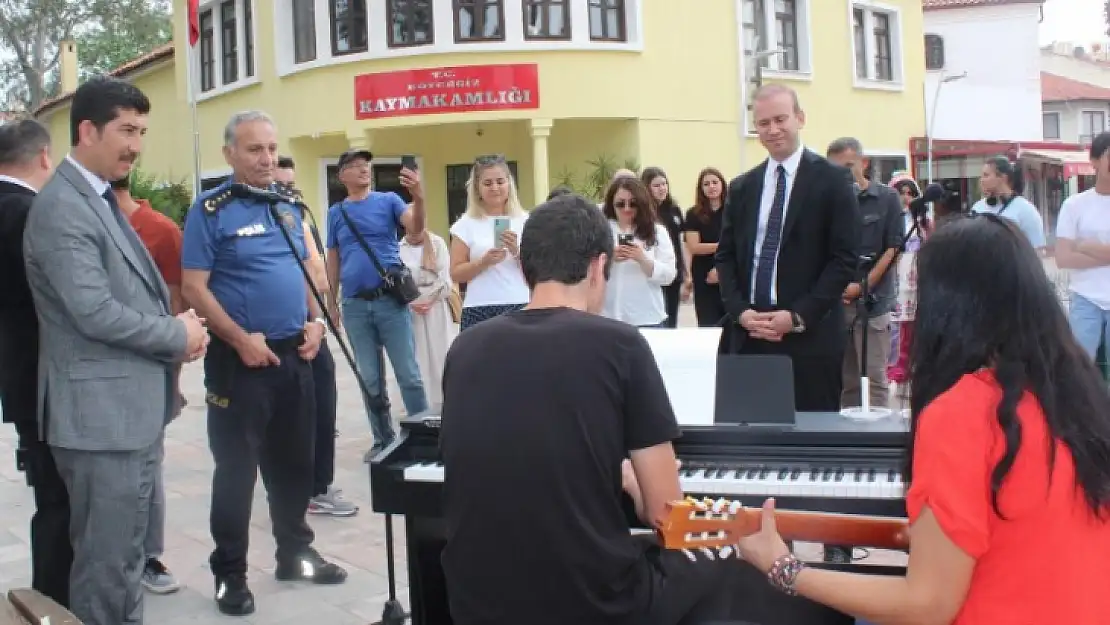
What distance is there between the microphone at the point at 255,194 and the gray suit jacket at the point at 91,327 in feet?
2.58

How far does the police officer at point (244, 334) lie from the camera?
14.3ft

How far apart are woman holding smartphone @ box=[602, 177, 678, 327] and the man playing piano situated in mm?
3964

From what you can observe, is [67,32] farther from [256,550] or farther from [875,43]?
[256,550]

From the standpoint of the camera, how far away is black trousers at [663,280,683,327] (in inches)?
310

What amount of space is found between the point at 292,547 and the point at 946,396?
3385 millimetres

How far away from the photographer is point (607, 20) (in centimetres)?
1997

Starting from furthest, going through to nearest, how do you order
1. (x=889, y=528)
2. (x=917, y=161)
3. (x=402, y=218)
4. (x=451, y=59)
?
(x=917, y=161)
(x=451, y=59)
(x=402, y=218)
(x=889, y=528)

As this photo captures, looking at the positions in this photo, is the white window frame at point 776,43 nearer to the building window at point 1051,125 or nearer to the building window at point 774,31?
the building window at point 774,31

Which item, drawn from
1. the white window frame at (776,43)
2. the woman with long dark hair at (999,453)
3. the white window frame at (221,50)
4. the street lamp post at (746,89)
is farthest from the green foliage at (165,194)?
the woman with long dark hair at (999,453)

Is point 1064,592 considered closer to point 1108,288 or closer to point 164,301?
point 164,301

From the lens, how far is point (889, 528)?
106 inches

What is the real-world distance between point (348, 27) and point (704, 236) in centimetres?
1374

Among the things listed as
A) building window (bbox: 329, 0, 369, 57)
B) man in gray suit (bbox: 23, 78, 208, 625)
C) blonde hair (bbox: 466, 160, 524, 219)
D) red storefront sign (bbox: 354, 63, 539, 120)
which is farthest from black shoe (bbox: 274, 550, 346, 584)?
building window (bbox: 329, 0, 369, 57)

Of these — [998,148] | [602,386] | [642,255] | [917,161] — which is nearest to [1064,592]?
[602,386]
